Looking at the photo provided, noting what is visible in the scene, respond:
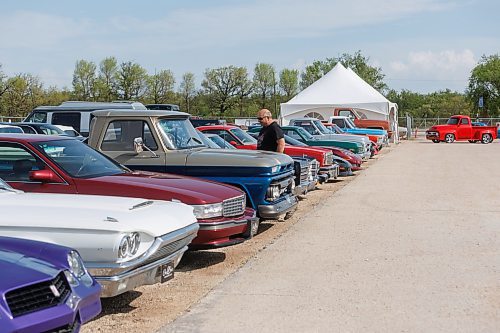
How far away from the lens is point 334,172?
1736 centimetres

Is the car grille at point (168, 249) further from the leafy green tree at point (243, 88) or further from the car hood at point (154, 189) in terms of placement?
the leafy green tree at point (243, 88)

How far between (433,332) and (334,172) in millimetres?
11795

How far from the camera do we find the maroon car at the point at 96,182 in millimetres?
7379

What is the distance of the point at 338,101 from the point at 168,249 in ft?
141

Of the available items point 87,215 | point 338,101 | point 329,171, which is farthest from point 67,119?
point 338,101

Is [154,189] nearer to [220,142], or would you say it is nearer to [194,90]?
[220,142]

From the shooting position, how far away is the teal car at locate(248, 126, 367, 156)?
20766mm

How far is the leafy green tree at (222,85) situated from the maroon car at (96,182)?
68219 mm

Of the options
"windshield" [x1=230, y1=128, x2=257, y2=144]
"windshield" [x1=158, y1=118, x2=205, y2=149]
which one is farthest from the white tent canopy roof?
"windshield" [x1=158, y1=118, x2=205, y2=149]

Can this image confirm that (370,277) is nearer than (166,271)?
No

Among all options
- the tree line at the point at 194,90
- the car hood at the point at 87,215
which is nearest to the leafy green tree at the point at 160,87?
the tree line at the point at 194,90

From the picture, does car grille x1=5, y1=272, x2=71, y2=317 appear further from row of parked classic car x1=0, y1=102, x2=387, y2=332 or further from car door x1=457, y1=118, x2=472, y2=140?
car door x1=457, y1=118, x2=472, y2=140

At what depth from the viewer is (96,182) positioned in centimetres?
748

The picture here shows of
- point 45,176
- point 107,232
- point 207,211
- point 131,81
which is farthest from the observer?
point 131,81
